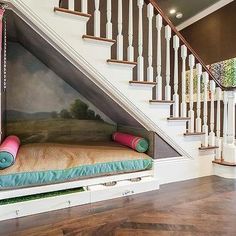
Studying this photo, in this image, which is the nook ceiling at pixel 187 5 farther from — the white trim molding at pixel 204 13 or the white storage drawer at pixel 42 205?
the white storage drawer at pixel 42 205

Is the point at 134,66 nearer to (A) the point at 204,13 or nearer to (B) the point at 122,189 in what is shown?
(B) the point at 122,189

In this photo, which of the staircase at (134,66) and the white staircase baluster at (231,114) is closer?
the staircase at (134,66)

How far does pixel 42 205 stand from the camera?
68.1 inches

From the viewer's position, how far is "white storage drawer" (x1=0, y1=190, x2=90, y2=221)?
1.63 m

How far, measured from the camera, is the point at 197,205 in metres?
1.88

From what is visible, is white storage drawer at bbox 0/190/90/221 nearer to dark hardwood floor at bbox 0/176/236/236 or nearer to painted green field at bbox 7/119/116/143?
dark hardwood floor at bbox 0/176/236/236

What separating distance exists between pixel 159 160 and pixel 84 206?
3.12ft

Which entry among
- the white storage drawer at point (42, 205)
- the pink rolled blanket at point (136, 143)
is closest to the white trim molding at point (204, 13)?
the pink rolled blanket at point (136, 143)

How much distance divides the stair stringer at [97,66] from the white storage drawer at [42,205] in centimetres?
→ 94

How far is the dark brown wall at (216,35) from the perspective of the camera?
416 cm

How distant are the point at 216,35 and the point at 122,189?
3.97 meters

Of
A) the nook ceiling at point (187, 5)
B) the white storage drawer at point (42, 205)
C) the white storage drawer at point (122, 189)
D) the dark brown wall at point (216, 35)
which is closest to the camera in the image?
the white storage drawer at point (42, 205)

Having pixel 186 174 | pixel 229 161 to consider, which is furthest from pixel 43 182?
pixel 229 161

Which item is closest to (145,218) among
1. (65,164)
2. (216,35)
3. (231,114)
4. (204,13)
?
(65,164)
